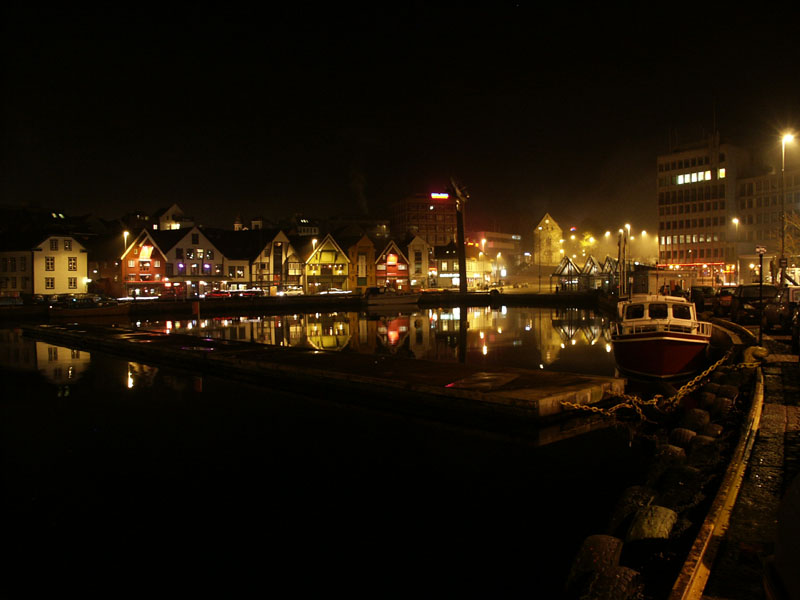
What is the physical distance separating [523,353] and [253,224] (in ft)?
351

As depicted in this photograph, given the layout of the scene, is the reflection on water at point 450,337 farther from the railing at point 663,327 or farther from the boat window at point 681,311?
the boat window at point 681,311

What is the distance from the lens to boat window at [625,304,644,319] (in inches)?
877

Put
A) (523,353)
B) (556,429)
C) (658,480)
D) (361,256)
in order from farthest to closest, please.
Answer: (361,256) → (523,353) → (556,429) → (658,480)

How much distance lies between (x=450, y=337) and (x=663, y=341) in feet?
64.1

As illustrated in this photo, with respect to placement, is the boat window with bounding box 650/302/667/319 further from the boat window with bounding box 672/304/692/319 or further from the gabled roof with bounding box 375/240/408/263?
the gabled roof with bounding box 375/240/408/263

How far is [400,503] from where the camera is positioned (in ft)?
31.7

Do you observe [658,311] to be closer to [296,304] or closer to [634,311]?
[634,311]

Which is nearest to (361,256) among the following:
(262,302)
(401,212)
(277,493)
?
(262,302)

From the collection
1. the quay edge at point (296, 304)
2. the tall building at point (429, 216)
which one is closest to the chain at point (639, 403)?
the quay edge at point (296, 304)

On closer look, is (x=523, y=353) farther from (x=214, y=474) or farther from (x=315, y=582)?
(x=315, y=582)

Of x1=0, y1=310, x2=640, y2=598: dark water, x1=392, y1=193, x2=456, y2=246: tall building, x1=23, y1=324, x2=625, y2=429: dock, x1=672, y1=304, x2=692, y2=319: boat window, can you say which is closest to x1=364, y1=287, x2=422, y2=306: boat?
x1=23, y1=324, x2=625, y2=429: dock

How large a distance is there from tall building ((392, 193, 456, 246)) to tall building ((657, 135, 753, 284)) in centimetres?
5497

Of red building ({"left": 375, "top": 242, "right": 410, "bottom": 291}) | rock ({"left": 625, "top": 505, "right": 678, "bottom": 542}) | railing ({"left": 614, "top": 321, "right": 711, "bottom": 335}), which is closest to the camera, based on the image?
rock ({"left": 625, "top": 505, "right": 678, "bottom": 542})

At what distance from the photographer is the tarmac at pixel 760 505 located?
494 cm
